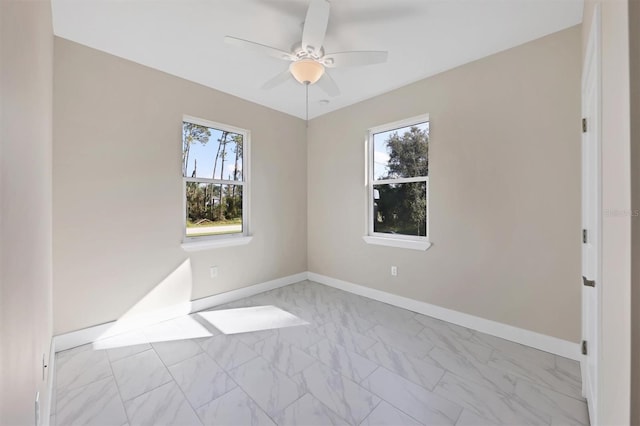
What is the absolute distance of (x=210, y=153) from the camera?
11.0 ft

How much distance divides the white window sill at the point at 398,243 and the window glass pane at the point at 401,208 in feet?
0.41

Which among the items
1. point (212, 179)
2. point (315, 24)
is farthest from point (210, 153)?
point (315, 24)

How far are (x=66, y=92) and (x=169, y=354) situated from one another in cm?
244

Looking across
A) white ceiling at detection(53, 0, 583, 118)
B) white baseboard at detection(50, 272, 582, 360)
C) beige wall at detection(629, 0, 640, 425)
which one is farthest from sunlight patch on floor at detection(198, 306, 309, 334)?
white ceiling at detection(53, 0, 583, 118)

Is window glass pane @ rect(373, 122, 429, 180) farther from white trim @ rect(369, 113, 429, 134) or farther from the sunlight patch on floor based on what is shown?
the sunlight patch on floor

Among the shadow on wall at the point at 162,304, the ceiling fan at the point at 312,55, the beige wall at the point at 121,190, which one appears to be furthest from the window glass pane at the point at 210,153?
the ceiling fan at the point at 312,55

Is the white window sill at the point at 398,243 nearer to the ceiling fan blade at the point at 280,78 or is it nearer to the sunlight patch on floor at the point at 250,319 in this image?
the sunlight patch on floor at the point at 250,319

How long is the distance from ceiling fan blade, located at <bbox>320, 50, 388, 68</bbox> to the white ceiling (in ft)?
0.86

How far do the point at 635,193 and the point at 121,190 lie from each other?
11.2ft

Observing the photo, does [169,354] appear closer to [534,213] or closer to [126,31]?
[126,31]

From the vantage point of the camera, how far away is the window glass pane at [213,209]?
3.17 m

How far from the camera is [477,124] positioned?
104 inches

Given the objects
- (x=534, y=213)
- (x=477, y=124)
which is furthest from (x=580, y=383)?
(x=477, y=124)

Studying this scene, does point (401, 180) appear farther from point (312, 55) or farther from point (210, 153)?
point (210, 153)
